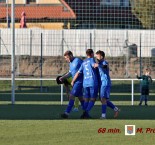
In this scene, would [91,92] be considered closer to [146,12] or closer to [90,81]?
[90,81]

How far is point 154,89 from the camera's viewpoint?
4147 cm

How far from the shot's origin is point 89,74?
2178cm

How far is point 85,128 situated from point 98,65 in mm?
3264

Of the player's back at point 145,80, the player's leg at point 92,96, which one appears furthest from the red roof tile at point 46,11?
the player's leg at point 92,96

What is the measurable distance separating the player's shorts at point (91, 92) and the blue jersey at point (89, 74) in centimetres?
10

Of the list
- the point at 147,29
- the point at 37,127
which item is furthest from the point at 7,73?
the point at 37,127

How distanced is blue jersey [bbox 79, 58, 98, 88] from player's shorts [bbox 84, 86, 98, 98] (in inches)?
3.8

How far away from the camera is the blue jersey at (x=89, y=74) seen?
21.7 meters

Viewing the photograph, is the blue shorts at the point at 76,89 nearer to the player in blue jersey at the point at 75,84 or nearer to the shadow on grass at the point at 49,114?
the player in blue jersey at the point at 75,84

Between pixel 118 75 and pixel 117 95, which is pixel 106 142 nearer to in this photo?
pixel 117 95

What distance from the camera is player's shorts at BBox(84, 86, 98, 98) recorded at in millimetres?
21734

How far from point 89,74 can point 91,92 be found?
0.46 meters

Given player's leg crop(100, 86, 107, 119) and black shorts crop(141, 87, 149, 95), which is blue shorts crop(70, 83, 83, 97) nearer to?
player's leg crop(100, 86, 107, 119)

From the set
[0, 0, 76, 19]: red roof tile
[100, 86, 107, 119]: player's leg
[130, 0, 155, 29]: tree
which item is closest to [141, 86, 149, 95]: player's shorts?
[100, 86, 107, 119]: player's leg
